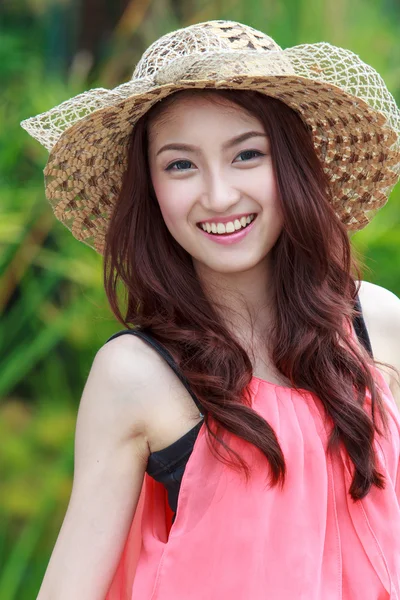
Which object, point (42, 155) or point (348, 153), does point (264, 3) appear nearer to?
point (42, 155)

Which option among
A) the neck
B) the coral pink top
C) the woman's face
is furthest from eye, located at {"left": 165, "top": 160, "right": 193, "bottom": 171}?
the coral pink top

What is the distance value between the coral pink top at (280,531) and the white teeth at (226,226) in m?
0.31

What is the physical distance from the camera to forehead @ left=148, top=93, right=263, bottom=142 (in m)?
1.91

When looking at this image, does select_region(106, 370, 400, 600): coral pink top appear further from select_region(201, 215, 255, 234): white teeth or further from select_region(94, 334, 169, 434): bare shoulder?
select_region(201, 215, 255, 234): white teeth

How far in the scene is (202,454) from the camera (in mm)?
1836

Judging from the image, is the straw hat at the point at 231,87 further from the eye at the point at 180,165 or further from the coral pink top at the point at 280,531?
the coral pink top at the point at 280,531

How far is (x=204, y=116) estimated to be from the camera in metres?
1.91

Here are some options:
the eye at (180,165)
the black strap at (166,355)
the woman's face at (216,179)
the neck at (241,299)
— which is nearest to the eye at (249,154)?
the woman's face at (216,179)

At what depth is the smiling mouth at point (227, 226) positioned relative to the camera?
1914mm

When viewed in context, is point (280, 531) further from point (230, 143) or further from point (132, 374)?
point (230, 143)

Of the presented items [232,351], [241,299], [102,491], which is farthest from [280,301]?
[102,491]

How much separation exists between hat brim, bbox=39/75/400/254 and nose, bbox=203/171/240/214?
0.57 feet

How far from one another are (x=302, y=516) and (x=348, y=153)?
817mm

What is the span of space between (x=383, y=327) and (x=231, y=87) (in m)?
0.64
